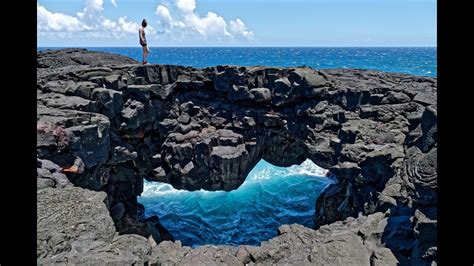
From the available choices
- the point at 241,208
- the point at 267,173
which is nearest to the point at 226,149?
the point at 241,208

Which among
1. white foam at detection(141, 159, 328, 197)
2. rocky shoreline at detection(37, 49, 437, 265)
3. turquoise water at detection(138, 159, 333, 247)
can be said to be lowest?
turquoise water at detection(138, 159, 333, 247)

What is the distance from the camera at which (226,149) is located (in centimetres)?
1695

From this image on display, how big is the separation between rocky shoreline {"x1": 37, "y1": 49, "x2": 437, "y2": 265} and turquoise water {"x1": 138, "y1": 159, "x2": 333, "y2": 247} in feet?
8.74

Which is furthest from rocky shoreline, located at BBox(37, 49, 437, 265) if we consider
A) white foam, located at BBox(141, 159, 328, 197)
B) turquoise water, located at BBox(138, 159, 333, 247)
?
white foam, located at BBox(141, 159, 328, 197)

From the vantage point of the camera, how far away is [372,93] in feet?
49.7

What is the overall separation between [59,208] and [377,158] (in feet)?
30.8

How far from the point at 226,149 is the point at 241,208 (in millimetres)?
6381

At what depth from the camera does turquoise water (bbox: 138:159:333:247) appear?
1888cm

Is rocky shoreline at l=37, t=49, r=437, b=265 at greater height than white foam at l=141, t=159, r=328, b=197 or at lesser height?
greater

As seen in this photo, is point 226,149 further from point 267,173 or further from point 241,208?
point 267,173

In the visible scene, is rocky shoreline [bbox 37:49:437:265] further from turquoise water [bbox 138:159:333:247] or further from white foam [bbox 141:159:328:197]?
white foam [bbox 141:159:328:197]

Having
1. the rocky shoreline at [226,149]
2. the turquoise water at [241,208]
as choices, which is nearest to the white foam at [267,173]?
the turquoise water at [241,208]
